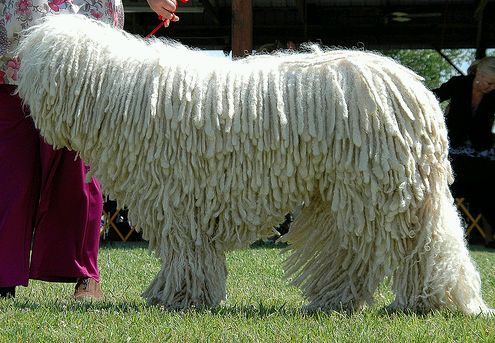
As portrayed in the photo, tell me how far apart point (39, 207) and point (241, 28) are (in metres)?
5.08

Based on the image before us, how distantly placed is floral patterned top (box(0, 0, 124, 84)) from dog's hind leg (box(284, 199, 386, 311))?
148 centimetres

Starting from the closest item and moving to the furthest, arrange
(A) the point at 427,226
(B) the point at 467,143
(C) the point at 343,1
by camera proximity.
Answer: (A) the point at 427,226 → (B) the point at 467,143 → (C) the point at 343,1

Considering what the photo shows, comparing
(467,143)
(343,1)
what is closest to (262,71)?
(467,143)

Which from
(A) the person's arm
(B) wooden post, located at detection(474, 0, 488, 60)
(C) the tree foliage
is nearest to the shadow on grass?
(A) the person's arm

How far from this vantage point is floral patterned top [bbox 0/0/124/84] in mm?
4336

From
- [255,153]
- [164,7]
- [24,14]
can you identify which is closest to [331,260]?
[255,153]

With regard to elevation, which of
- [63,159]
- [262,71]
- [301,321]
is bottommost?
[301,321]

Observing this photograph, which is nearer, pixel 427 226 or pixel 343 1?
pixel 427 226

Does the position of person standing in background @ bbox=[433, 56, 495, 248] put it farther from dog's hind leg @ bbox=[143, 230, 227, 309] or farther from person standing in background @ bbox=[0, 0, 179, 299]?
dog's hind leg @ bbox=[143, 230, 227, 309]

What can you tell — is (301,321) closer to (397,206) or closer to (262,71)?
(397,206)

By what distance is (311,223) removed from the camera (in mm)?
4188

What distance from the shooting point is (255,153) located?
12.6 ft

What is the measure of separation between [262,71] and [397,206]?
34.7 inches

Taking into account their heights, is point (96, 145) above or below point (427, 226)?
above
